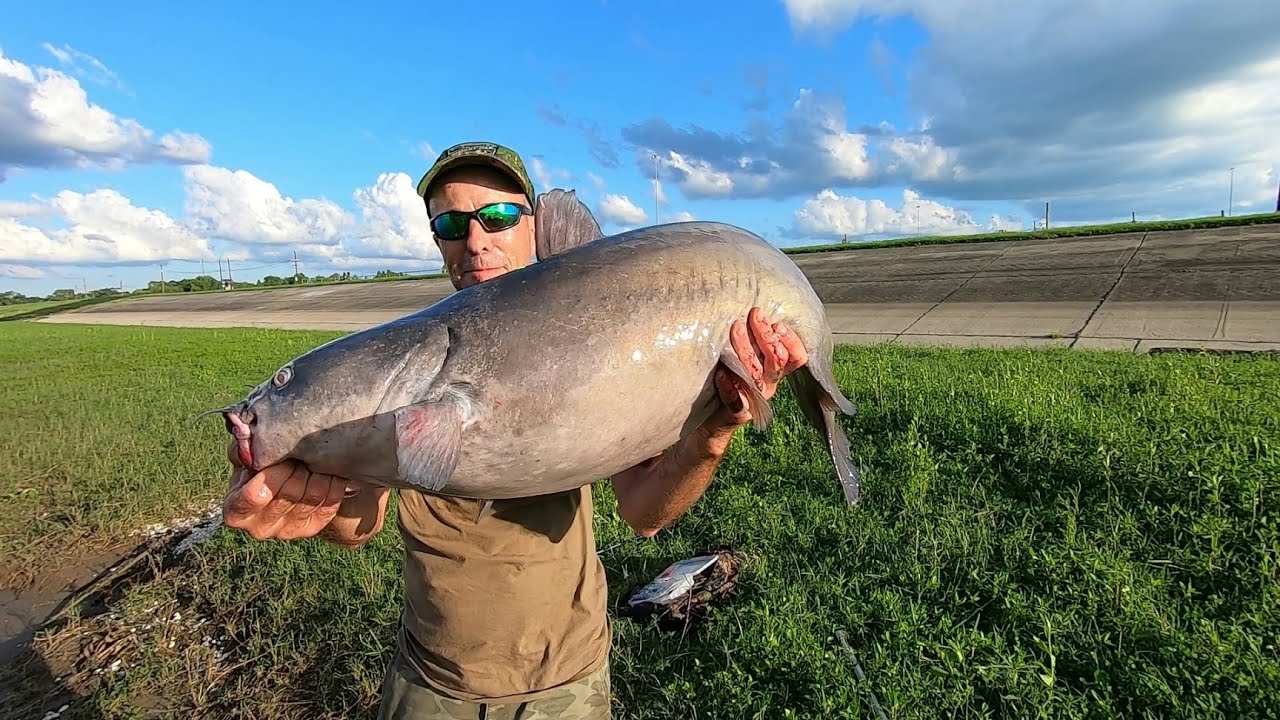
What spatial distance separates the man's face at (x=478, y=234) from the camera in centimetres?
262

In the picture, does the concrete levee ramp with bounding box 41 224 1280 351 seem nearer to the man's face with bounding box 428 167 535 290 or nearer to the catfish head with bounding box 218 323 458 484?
the man's face with bounding box 428 167 535 290

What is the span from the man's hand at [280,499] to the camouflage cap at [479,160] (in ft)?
3.91

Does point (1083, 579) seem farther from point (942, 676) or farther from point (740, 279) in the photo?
point (740, 279)

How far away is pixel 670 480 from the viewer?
239 centimetres

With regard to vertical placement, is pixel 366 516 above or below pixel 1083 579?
above

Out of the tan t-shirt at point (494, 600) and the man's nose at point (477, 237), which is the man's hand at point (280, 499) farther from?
the man's nose at point (477, 237)

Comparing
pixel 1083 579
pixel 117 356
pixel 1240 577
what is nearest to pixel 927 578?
pixel 1083 579

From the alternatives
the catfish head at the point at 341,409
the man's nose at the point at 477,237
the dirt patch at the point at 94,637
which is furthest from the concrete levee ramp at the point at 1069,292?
the catfish head at the point at 341,409

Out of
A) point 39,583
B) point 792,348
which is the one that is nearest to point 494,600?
point 792,348

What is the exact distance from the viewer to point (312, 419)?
2.06 m

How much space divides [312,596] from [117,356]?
715 inches

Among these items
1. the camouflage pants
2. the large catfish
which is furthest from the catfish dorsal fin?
the camouflage pants

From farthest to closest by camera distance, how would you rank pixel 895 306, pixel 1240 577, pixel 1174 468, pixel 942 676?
pixel 895 306
pixel 1174 468
pixel 1240 577
pixel 942 676

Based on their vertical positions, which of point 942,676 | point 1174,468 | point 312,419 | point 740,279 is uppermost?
point 740,279
